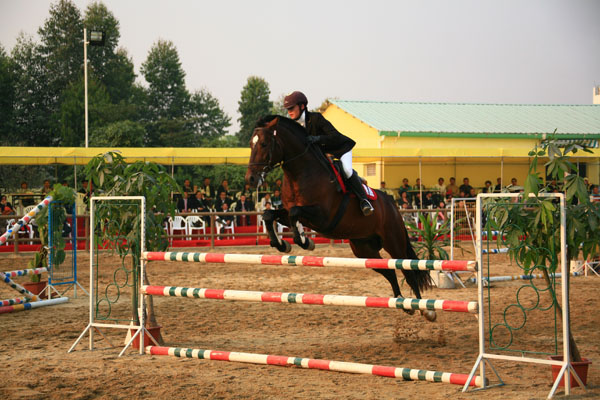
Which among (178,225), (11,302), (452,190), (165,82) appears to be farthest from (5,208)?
(165,82)

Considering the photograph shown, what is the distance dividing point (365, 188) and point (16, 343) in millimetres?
3930

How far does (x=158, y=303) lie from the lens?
9602 millimetres

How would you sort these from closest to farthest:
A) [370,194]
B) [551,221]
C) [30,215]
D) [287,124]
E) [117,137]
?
[551,221], [287,124], [370,194], [30,215], [117,137]

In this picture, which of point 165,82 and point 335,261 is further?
point 165,82

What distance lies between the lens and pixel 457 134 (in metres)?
27.6

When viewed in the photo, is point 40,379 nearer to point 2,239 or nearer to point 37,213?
point 2,239

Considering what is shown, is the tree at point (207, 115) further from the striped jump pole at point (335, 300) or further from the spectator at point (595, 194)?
the striped jump pole at point (335, 300)

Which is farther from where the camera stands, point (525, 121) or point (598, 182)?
point (525, 121)

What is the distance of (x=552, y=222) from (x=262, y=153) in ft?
8.55

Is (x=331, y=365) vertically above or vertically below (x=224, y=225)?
below

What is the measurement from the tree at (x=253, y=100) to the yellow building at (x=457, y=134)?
39.1m

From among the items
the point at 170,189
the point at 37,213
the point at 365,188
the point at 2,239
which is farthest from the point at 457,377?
the point at 37,213

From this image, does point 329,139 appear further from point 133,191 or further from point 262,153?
point 133,191

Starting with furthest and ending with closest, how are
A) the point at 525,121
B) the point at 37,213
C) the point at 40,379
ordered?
the point at 525,121
the point at 37,213
the point at 40,379
